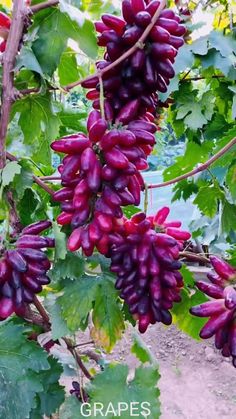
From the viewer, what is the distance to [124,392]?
2.69ft

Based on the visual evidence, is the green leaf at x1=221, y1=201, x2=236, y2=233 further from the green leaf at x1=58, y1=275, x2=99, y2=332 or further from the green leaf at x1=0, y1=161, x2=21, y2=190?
the green leaf at x1=0, y1=161, x2=21, y2=190

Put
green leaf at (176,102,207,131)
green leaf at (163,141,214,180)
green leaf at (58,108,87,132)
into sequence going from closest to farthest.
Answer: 1. green leaf at (58,108,87,132)
2. green leaf at (176,102,207,131)
3. green leaf at (163,141,214,180)

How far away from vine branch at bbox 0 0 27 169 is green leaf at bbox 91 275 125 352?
0.97ft

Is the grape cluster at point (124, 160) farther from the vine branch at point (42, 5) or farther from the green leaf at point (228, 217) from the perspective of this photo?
the green leaf at point (228, 217)

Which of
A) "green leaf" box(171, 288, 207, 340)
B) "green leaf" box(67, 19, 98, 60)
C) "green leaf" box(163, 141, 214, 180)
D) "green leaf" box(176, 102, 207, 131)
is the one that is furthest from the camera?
"green leaf" box(163, 141, 214, 180)

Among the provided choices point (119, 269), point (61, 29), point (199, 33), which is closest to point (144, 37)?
point (61, 29)

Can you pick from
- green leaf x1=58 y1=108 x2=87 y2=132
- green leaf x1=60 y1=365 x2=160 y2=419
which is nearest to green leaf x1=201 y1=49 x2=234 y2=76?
green leaf x1=58 y1=108 x2=87 y2=132

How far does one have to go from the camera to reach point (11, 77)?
64cm

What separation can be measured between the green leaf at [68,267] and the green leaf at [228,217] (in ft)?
1.90

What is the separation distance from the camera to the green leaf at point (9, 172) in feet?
2.04

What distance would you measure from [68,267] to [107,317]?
113mm

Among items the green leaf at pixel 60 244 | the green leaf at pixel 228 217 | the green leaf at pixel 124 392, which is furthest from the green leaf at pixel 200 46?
the green leaf at pixel 124 392

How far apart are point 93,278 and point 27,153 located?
0.90 ft

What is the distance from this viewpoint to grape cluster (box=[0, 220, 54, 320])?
0.62 metres
